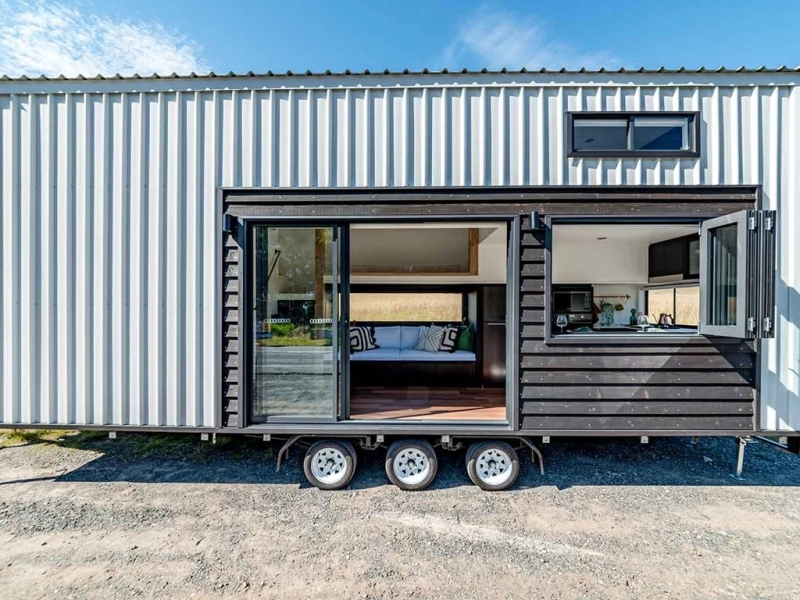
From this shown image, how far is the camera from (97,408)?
3.02 meters

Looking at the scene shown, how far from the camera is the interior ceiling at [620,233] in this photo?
4301 mm

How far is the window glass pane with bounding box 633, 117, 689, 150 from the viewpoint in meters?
3.02

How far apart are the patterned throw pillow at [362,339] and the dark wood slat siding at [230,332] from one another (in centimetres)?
255

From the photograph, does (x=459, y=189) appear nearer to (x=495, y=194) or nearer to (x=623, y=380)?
(x=495, y=194)

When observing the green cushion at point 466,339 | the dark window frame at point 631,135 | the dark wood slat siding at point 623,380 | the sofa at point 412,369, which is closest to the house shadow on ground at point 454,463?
the dark wood slat siding at point 623,380

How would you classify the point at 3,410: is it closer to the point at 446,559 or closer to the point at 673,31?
the point at 446,559

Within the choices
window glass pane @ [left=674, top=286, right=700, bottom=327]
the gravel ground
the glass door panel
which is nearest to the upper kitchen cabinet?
window glass pane @ [left=674, top=286, right=700, bottom=327]

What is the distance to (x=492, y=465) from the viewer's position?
3.09 m

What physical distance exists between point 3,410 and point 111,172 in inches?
87.7

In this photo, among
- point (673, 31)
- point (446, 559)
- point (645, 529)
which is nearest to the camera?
point (446, 559)

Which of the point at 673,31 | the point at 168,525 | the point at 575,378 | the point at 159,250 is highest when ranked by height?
the point at 673,31

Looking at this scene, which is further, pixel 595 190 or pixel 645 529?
pixel 595 190

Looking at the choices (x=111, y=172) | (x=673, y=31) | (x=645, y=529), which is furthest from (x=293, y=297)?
(x=673, y=31)

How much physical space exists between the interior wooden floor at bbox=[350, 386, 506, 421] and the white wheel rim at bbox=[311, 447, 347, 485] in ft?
1.15
